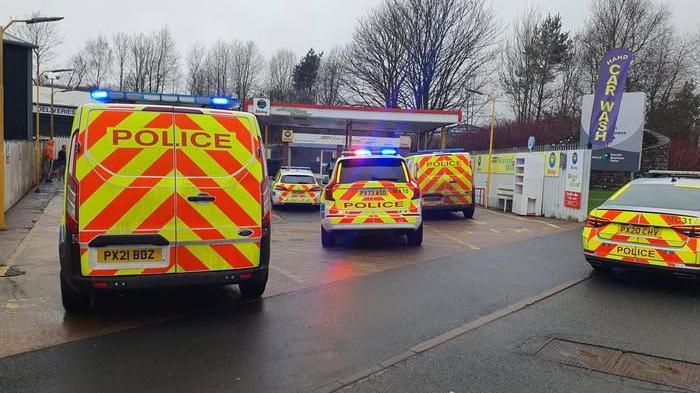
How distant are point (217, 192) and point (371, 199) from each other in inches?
199

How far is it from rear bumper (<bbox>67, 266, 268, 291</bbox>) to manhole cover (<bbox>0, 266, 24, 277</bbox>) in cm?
316

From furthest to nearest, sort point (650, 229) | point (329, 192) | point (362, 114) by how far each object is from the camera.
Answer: point (362, 114) → point (329, 192) → point (650, 229)

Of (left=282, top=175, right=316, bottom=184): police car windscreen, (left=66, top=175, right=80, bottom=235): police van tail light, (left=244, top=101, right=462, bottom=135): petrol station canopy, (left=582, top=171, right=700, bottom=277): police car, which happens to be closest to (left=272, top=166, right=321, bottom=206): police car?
(left=282, top=175, right=316, bottom=184): police car windscreen

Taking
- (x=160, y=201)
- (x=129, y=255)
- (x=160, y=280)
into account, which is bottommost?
(x=160, y=280)

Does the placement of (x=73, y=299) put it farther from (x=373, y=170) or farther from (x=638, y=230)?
(x=638, y=230)

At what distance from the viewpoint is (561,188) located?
16.7 meters

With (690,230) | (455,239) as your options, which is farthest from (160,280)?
(455,239)

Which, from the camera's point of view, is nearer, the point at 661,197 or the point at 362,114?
the point at 661,197

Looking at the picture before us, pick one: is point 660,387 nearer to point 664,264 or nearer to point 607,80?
Result: point 664,264

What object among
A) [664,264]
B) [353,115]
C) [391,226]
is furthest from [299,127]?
[664,264]

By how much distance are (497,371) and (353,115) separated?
2877 centimetres

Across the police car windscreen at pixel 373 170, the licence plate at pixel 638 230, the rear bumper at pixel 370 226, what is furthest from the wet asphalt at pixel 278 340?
the police car windscreen at pixel 373 170

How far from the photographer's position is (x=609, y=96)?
20.1 metres

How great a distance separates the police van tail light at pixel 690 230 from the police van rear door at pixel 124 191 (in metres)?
6.04
